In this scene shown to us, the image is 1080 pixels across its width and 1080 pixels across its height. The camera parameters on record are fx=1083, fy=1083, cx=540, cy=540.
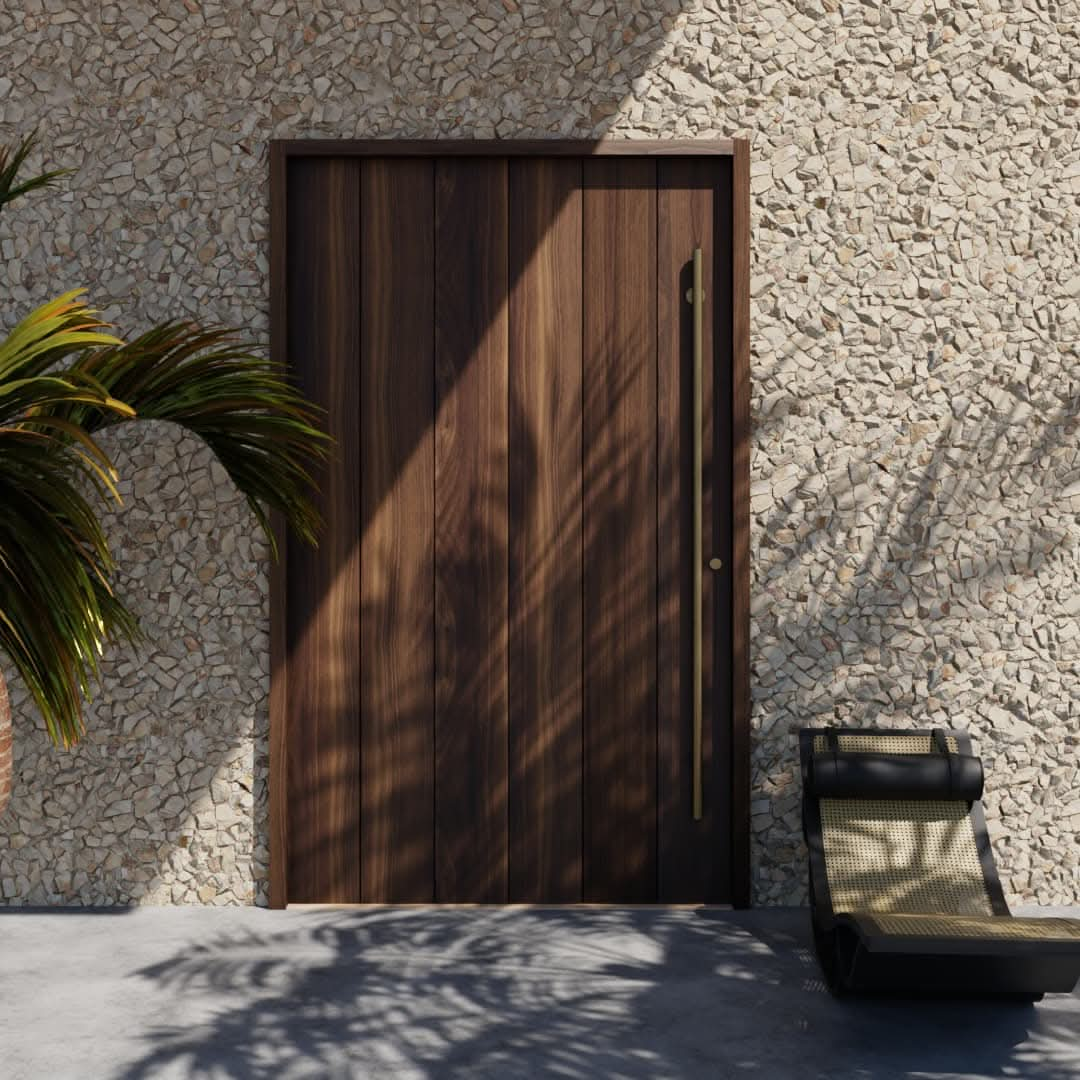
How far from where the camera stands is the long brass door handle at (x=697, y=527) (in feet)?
11.7

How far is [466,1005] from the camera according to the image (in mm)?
2820

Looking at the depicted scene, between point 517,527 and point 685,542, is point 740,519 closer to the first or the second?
point 685,542

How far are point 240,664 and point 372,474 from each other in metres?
0.77

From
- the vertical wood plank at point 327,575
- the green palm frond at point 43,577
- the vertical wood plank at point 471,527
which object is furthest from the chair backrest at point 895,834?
the green palm frond at point 43,577

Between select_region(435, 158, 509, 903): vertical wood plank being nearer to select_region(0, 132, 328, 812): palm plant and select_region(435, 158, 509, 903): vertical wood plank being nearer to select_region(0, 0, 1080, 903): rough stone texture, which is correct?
select_region(0, 0, 1080, 903): rough stone texture

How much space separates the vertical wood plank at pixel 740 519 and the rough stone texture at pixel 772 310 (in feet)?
0.18

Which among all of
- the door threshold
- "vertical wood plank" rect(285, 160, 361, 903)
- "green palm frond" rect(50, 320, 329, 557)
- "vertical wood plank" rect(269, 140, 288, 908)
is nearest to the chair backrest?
the door threshold

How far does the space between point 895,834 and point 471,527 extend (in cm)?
163

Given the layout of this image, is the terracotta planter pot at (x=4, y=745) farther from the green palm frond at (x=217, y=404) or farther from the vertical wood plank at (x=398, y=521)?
the vertical wood plank at (x=398, y=521)

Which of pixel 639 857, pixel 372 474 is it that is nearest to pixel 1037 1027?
pixel 639 857

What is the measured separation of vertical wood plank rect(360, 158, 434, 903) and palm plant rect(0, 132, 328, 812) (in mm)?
409

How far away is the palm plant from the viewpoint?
2746mm

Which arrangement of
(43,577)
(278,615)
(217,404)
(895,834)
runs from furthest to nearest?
1. (278,615)
2. (895,834)
3. (217,404)
4. (43,577)

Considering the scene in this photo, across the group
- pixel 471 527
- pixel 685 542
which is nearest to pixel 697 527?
pixel 685 542
